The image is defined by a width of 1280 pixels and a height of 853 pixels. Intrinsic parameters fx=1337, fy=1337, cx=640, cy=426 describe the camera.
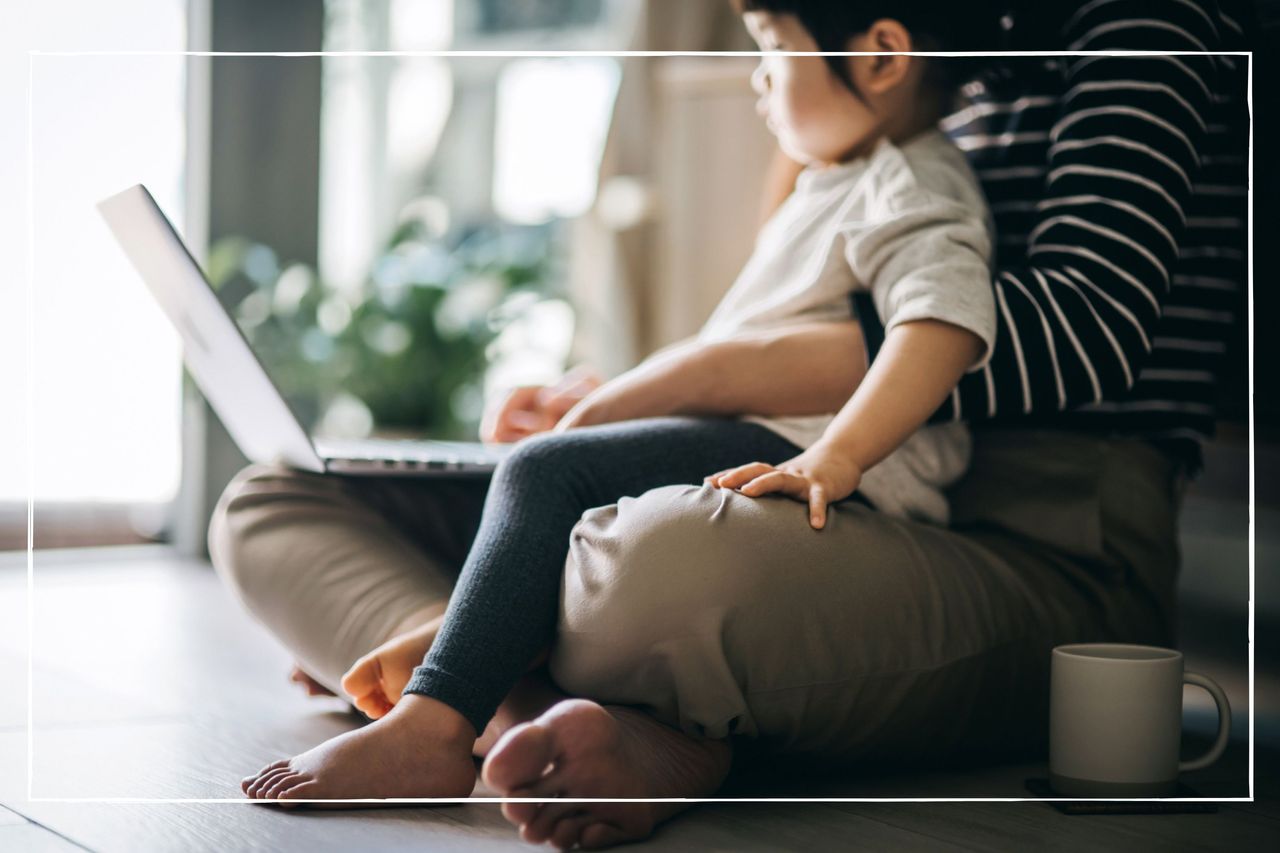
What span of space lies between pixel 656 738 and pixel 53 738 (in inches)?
18.5

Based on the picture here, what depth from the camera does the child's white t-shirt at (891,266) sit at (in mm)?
860

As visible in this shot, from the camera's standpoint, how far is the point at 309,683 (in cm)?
108

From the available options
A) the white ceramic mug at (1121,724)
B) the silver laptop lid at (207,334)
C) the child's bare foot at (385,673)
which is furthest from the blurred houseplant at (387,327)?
the white ceramic mug at (1121,724)

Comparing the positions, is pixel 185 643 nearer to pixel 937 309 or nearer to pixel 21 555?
pixel 21 555

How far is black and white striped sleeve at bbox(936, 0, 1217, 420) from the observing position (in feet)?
2.96

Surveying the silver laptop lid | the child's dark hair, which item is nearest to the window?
the silver laptop lid

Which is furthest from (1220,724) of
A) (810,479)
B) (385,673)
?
(385,673)

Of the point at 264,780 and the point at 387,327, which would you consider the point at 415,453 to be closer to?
the point at 264,780

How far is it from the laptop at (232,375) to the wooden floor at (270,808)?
0.20m

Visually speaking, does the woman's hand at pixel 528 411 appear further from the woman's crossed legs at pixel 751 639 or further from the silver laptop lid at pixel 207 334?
the woman's crossed legs at pixel 751 639

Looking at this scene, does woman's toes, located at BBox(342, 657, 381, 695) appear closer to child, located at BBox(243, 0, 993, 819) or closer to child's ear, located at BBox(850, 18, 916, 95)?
child, located at BBox(243, 0, 993, 819)

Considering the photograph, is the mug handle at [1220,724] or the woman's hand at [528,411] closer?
the mug handle at [1220,724]

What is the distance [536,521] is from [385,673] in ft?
0.45

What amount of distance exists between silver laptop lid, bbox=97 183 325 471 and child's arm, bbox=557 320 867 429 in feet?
0.71
